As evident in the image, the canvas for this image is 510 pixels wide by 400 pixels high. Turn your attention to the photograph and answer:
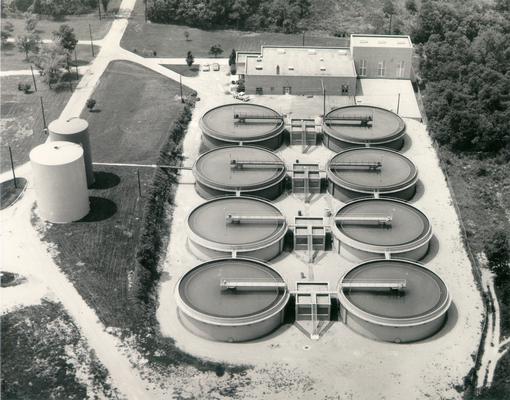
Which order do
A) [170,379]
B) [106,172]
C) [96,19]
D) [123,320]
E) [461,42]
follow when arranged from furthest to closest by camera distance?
[96,19], [461,42], [106,172], [123,320], [170,379]

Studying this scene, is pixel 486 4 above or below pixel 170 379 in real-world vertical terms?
above

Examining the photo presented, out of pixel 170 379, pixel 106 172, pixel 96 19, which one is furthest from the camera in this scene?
pixel 96 19

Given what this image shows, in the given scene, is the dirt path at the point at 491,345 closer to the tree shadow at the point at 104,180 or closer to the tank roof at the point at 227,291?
the tank roof at the point at 227,291

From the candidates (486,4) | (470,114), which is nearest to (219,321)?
(470,114)

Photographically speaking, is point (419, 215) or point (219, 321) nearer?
point (219, 321)

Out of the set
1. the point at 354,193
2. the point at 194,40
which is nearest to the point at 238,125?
the point at 354,193

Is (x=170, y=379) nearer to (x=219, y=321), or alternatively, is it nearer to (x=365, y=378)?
(x=219, y=321)

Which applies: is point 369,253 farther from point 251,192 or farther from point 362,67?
point 362,67
